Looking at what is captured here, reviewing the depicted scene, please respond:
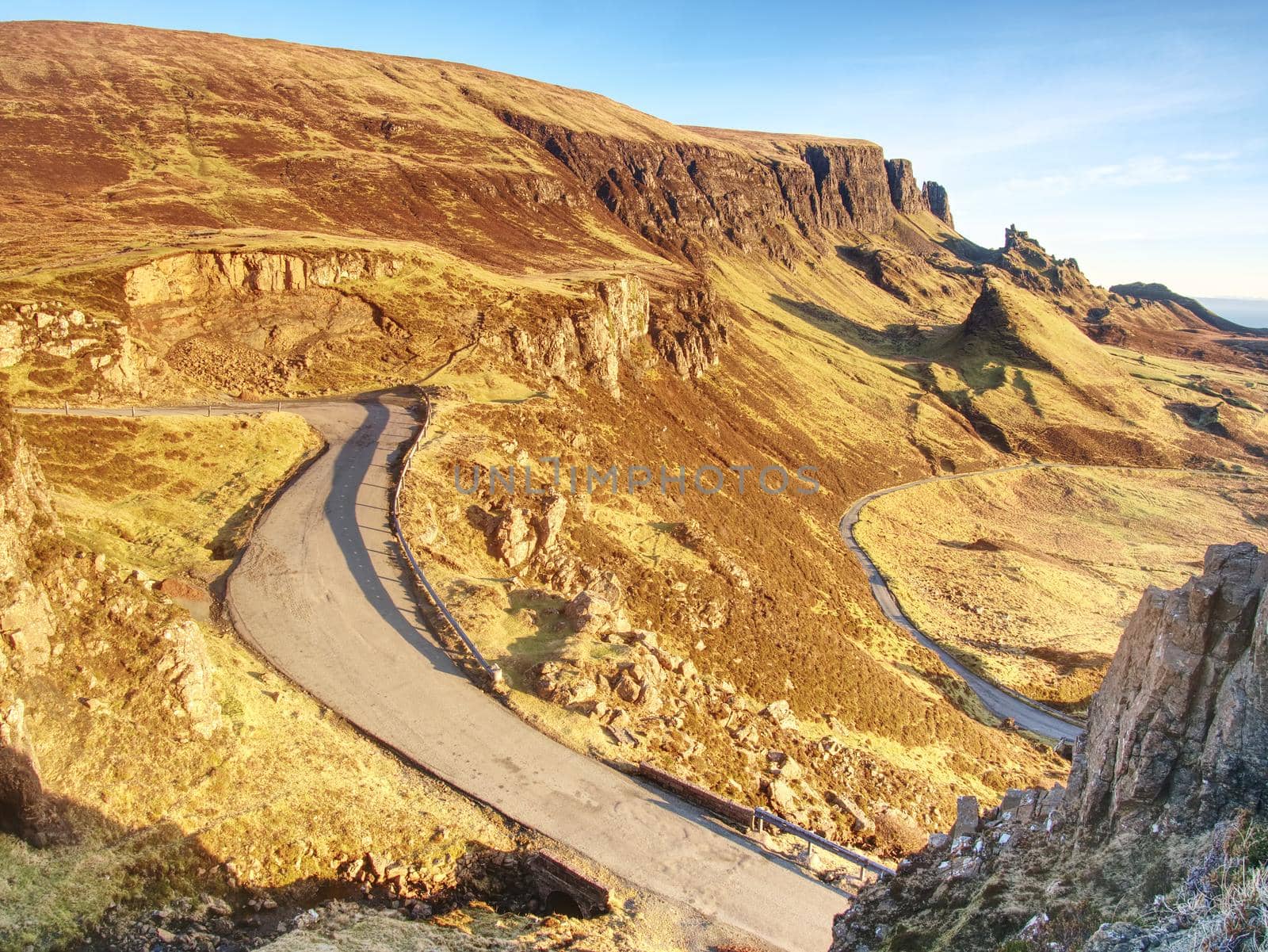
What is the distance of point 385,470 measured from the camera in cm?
2994

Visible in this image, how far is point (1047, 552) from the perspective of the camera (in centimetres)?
6575

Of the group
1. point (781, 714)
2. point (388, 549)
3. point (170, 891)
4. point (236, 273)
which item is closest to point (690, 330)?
point (236, 273)

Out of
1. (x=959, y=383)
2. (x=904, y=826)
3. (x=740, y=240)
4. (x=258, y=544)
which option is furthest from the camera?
(x=740, y=240)

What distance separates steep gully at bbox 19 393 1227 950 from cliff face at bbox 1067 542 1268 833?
6.66 metres

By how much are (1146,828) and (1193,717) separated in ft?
5.80

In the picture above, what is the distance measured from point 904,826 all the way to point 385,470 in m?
22.7

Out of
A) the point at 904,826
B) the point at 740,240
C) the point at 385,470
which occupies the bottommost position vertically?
the point at 904,826

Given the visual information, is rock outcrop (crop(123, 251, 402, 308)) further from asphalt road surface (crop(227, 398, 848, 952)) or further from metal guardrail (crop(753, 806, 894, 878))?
metal guardrail (crop(753, 806, 894, 878))

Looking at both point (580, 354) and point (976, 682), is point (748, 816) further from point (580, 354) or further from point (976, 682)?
point (580, 354)

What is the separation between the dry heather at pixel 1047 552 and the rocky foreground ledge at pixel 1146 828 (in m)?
34.0

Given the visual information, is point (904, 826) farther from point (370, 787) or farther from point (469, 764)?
point (370, 787)

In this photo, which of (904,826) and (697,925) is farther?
(904,826)

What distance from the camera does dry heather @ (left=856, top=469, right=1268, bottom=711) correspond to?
152ft

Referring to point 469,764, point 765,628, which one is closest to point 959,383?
point 765,628
